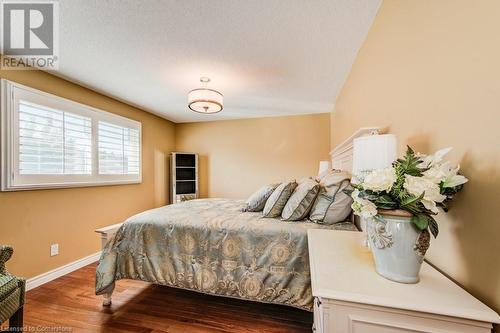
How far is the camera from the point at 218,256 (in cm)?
174

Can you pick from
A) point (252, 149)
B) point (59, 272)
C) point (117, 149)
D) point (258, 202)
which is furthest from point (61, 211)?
point (252, 149)

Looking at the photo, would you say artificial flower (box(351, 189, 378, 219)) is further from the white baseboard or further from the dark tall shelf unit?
the dark tall shelf unit

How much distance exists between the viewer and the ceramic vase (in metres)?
0.72

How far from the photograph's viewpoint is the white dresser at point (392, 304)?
591 millimetres

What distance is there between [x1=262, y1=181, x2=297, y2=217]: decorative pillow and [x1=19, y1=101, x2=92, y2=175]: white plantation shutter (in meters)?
2.52

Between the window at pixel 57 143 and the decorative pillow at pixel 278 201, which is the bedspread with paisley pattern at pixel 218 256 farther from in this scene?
the window at pixel 57 143

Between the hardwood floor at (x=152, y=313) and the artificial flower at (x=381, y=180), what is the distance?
1519 mm

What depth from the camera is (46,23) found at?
1641 mm

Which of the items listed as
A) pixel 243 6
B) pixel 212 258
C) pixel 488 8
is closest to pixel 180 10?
pixel 243 6

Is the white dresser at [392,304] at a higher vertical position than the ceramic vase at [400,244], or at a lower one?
lower

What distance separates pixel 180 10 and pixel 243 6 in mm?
452

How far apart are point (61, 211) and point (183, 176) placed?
7.32 feet

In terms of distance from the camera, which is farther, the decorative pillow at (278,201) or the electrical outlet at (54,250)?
the electrical outlet at (54,250)

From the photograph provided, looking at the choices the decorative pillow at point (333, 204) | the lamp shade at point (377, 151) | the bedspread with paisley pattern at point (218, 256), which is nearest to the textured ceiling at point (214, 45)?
the lamp shade at point (377, 151)
